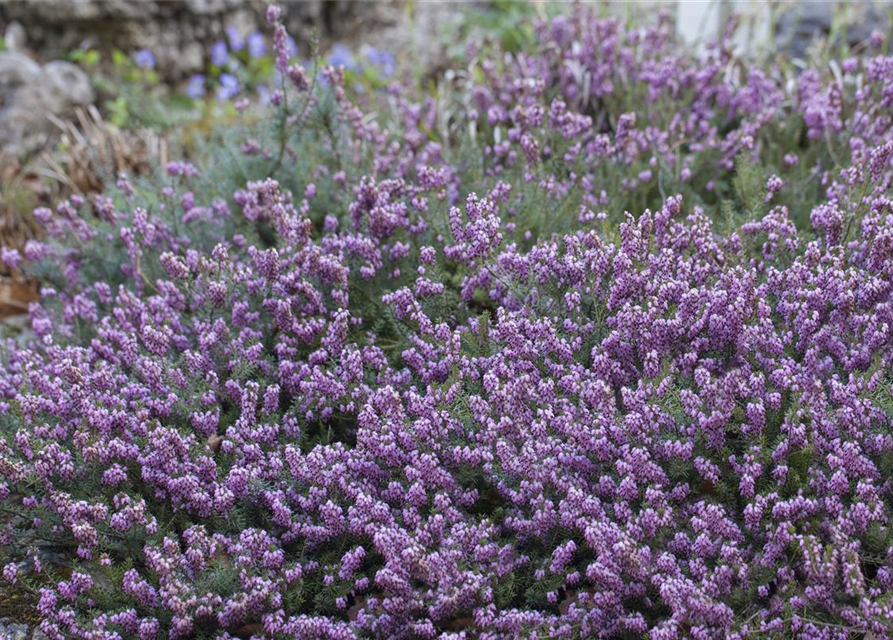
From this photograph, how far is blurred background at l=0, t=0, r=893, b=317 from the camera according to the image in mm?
4691

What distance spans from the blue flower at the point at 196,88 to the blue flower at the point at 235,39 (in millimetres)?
328

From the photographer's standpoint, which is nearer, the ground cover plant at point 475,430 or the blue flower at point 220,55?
the ground cover plant at point 475,430

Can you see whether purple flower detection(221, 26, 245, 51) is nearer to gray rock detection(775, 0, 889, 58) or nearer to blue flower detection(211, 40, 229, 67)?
blue flower detection(211, 40, 229, 67)

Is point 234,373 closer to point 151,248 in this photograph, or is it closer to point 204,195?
point 151,248

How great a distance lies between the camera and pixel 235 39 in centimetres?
629

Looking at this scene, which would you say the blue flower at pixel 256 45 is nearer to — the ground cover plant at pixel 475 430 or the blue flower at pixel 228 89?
the blue flower at pixel 228 89

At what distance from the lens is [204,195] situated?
373 cm

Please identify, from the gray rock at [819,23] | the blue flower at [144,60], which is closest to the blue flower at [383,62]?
the blue flower at [144,60]

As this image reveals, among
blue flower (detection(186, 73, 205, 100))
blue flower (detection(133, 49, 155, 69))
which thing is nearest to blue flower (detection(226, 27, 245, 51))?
blue flower (detection(186, 73, 205, 100))

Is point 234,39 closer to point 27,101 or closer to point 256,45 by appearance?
point 256,45

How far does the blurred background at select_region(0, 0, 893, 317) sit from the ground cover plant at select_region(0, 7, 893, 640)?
1611mm

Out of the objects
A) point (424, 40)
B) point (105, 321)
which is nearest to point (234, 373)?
point (105, 321)

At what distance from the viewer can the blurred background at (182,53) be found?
15.4ft

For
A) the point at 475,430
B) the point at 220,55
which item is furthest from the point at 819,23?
the point at 475,430
